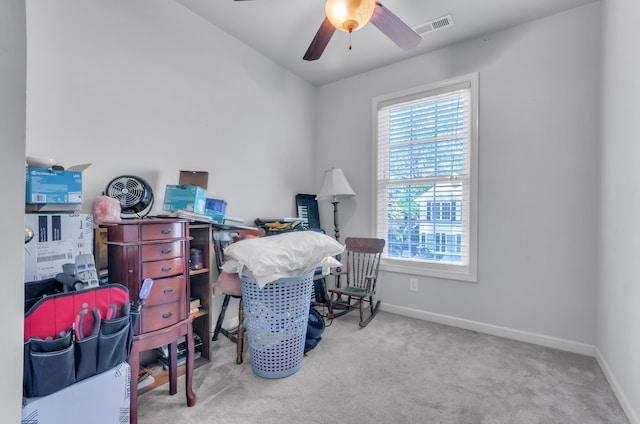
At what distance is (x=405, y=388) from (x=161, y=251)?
171 cm

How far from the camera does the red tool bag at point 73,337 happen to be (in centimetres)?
101

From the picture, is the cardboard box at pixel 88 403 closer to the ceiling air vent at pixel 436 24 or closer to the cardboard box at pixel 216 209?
the cardboard box at pixel 216 209

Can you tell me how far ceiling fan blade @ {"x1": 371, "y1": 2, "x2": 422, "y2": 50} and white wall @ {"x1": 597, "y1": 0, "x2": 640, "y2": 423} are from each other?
121cm

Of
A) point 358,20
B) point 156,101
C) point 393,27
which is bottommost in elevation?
point 156,101

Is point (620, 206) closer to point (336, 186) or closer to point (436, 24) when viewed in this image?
point (436, 24)

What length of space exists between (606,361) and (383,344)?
5.01 feet

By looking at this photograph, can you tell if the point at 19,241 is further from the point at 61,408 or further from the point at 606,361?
the point at 606,361

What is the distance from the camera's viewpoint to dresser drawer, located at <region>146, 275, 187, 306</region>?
1.58 meters

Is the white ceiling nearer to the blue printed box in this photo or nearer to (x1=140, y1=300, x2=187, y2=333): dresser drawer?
the blue printed box

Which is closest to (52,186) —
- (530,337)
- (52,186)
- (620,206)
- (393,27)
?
(52,186)

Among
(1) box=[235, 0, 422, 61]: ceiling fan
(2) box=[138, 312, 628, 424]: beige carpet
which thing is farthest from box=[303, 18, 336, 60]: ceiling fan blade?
(2) box=[138, 312, 628, 424]: beige carpet

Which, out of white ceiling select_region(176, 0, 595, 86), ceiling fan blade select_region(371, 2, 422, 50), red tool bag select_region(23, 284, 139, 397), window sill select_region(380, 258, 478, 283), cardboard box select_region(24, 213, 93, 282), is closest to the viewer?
red tool bag select_region(23, 284, 139, 397)

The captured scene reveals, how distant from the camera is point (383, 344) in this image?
2.49 meters

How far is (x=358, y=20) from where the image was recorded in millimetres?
1722
